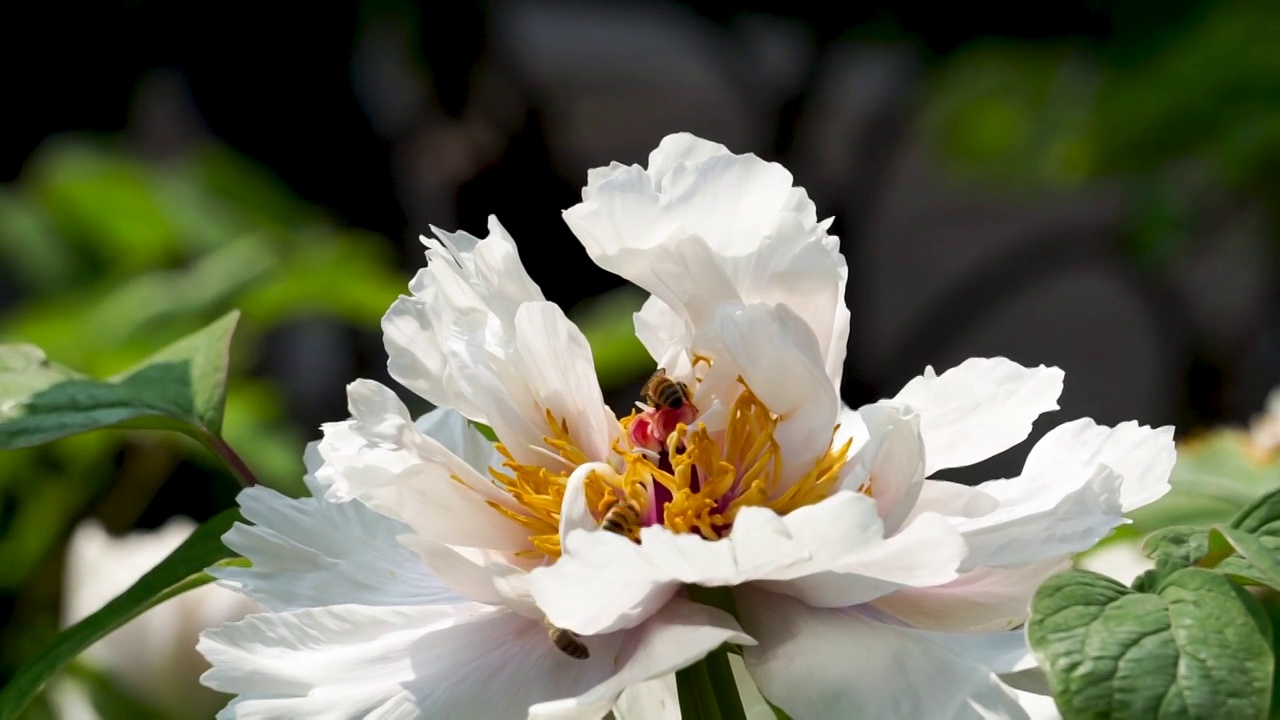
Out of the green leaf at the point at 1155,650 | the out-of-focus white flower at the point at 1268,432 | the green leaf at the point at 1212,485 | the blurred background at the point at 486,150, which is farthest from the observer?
the blurred background at the point at 486,150

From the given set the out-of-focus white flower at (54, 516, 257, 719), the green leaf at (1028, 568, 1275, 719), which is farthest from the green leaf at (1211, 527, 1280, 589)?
the out-of-focus white flower at (54, 516, 257, 719)

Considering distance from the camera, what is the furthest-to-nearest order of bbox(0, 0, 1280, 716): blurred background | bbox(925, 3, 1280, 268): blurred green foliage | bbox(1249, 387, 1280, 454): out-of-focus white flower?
bbox(925, 3, 1280, 268): blurred green foliage, bbox(0, 0, 1280, 716): blurred background, bbox(1249, 387, 1280, 454): out-of-focus white flower

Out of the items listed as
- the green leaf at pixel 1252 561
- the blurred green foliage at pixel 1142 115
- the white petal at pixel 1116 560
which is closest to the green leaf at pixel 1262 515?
the green leaf at pixel 1252 561

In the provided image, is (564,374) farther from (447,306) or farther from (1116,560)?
(1116,560)

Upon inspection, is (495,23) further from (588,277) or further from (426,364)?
(426,364)

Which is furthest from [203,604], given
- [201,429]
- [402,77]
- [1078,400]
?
[1078,400]

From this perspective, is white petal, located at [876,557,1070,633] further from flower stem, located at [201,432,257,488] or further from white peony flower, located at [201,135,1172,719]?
flower stem, located at [201,432,257,488]

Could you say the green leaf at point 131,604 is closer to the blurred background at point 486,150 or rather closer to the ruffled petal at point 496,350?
the ruffled petal at point 496,350
